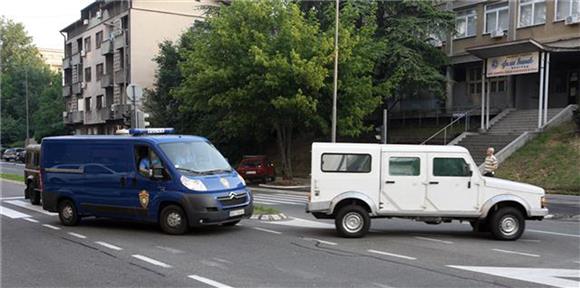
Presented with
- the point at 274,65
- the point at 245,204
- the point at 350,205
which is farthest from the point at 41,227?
the point at 274,65

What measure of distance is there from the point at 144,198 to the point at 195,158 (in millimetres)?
1282

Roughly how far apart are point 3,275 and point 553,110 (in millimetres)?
29461

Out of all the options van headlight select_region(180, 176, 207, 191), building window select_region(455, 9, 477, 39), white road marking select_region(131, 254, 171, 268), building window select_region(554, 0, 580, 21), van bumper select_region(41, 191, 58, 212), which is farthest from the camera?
building window select_region(455, 9, 477, 39)

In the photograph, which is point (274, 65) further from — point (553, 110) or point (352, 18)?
point (553, 110)

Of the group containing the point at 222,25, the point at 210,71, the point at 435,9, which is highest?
the point at 435,9

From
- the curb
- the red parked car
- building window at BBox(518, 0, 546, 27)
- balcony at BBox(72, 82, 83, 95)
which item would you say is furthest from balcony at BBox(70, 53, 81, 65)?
the curb

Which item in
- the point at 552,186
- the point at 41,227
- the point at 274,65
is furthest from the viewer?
→ the point at 274,65

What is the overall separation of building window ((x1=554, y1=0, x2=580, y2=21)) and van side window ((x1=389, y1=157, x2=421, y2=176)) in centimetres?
2410

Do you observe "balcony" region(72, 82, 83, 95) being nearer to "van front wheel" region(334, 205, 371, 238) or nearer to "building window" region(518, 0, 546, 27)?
"building window" region(518, 0, 546, 27)

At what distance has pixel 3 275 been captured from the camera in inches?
304

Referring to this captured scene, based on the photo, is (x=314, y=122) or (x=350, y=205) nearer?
(x=350, y=205)

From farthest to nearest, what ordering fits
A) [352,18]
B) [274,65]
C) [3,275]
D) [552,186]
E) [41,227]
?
[352,18]
[274,65]
[552,186]
[41,227]
[3,275]

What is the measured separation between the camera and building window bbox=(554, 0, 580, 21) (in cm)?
3044

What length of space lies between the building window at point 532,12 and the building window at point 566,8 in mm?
908
